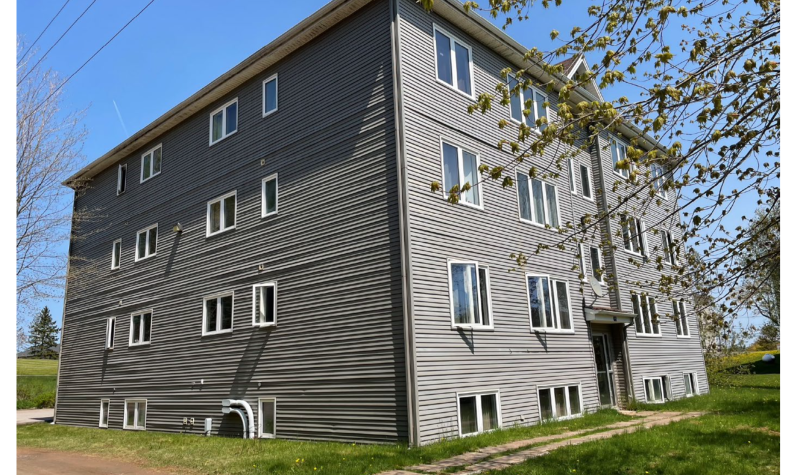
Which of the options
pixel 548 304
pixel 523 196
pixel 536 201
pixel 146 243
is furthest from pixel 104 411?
pixel 536 201

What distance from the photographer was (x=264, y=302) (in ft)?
52.2

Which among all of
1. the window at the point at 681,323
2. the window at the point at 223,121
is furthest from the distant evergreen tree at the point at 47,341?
the window at the point at 681,323

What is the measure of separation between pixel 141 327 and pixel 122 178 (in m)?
6.75

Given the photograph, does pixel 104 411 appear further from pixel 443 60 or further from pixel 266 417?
pixel 443 60

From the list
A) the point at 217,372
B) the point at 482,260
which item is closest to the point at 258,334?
the point at 217,372

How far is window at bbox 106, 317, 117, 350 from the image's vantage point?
21.8 m

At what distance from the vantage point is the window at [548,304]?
1654 centimetres

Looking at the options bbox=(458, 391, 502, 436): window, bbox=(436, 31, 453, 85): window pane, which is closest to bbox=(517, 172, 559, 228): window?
bbox=(436, 31, 453, 85): window pane

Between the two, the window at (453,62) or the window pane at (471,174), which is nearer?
the window pane at (471,174)

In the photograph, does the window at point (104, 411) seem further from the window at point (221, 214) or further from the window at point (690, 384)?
the window at point (690, 384)

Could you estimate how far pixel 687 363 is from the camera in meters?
25.2

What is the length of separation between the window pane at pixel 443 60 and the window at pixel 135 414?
14.3 m

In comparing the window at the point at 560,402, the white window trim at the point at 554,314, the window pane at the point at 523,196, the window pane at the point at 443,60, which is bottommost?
the window at the point at 560,402

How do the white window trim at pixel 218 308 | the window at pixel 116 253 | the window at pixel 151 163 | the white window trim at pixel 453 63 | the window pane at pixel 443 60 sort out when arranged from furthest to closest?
the window at pixel 116 253 < the window at pixel 151 163 < the white window trim at pixel 218 308 < the window pane at pixel 443 60 < the white window trim at pixel 453 63
